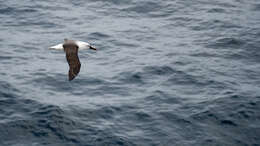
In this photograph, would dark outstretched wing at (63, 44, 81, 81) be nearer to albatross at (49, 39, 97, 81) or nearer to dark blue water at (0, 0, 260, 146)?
albatross at (49, 39, 97, 81)

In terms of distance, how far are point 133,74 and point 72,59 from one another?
745cm

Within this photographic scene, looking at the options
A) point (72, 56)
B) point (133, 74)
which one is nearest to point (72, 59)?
point (72, 56)

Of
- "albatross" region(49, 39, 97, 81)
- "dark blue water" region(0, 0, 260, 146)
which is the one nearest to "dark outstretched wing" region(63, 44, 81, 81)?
"albatross" region(49, 39, 97, 81)

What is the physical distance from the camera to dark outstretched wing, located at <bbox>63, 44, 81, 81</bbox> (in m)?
21.3

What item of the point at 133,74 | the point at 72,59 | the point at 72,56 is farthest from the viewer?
the point at 133,74

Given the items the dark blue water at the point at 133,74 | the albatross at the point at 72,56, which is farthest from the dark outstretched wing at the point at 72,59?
the dark blue water at the point at 133,74

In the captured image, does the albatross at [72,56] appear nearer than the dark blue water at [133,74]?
Yes

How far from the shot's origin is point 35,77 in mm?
28844

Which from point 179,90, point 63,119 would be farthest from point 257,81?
point 63,119

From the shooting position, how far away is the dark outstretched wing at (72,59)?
21.3 meters

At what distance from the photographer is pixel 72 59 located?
22000mm

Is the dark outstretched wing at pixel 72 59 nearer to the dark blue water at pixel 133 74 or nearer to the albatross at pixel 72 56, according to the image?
the albatross at pixel 72 56

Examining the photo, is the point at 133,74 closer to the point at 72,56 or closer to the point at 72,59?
the point at 72,56

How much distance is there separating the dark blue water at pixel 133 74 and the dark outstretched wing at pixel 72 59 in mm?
3443
